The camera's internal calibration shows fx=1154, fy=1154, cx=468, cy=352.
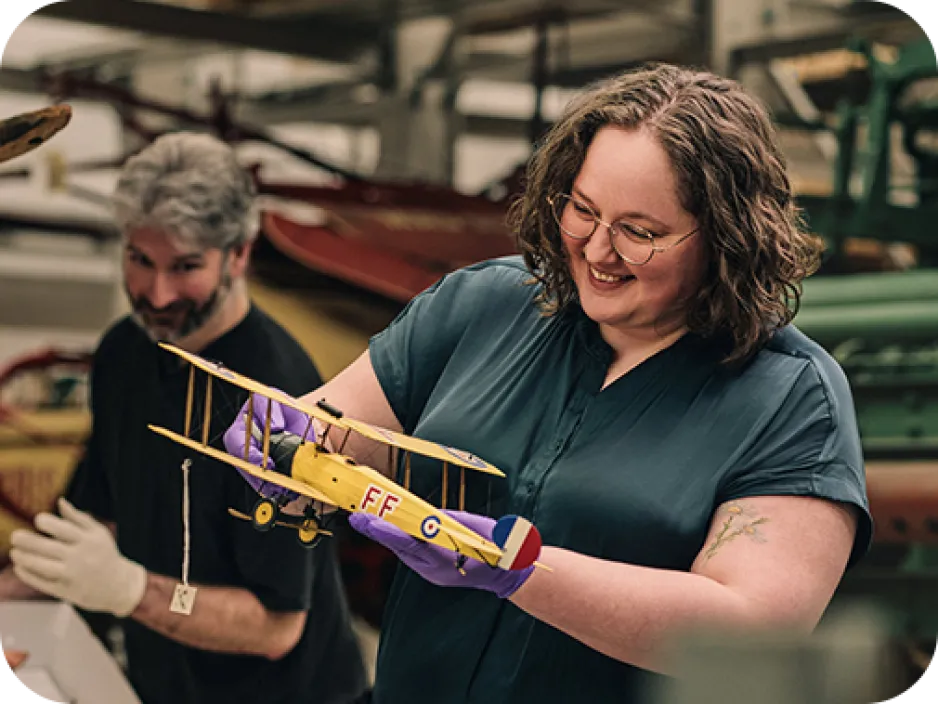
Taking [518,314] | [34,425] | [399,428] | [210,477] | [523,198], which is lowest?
[34,425]

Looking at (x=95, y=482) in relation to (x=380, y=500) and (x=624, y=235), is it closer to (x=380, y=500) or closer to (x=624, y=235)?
(x=380, y=500)

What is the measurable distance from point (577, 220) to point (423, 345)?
28 cm

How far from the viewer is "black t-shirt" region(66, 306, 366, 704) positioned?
5.76ft

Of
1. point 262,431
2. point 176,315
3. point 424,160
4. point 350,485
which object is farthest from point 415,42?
point 350,485

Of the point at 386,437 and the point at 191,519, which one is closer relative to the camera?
the point at 386,437

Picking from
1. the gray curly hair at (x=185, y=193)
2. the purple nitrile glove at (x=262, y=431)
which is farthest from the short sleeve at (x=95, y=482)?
the purple nitrile glove at (x=262, y=431)

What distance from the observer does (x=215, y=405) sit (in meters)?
1.84

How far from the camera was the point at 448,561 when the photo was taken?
1067 mm

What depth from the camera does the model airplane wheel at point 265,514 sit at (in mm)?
1220

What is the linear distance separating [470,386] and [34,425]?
194cm

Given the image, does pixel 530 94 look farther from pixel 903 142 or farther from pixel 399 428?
pixel 399 428

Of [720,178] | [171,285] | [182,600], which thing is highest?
[720,178]

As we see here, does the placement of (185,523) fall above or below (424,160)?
below

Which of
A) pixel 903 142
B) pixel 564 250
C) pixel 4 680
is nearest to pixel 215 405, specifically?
pixel 4 680
